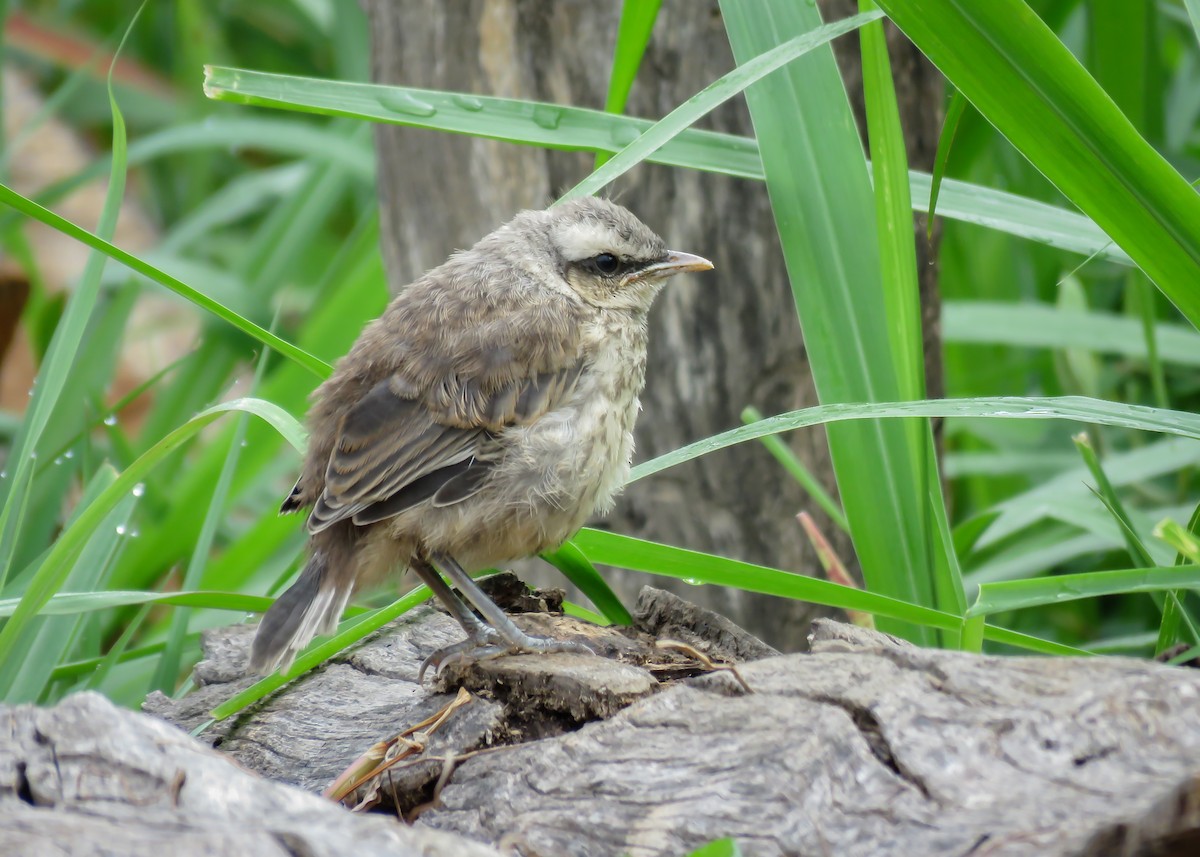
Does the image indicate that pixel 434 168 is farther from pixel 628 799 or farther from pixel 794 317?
pixel 628 799

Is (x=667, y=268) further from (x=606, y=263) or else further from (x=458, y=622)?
(x=458, y=622)

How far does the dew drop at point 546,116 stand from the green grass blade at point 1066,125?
80 centimetres

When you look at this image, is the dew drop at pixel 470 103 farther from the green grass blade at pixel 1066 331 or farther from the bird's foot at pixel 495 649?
the green grass blade at pixel 1066 331

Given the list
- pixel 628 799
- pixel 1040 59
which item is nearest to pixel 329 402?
pixel 628 799

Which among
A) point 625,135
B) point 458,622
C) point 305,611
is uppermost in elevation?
point 625,135

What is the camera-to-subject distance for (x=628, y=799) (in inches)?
73.5

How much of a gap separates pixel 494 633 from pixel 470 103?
45.3 inches

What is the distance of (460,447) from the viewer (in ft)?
9.27

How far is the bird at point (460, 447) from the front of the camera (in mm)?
2746

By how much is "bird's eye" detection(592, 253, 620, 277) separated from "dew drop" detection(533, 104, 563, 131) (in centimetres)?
61

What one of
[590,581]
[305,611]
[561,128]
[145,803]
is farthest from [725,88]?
[145,803]

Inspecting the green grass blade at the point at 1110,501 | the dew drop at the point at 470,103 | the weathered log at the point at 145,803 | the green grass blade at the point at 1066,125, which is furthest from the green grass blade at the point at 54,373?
the green grass blade at the point at 1110,501

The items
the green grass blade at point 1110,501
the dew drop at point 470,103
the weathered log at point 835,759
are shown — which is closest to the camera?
the weathered log at point 835,759

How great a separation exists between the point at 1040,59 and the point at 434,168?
2.60 meters
